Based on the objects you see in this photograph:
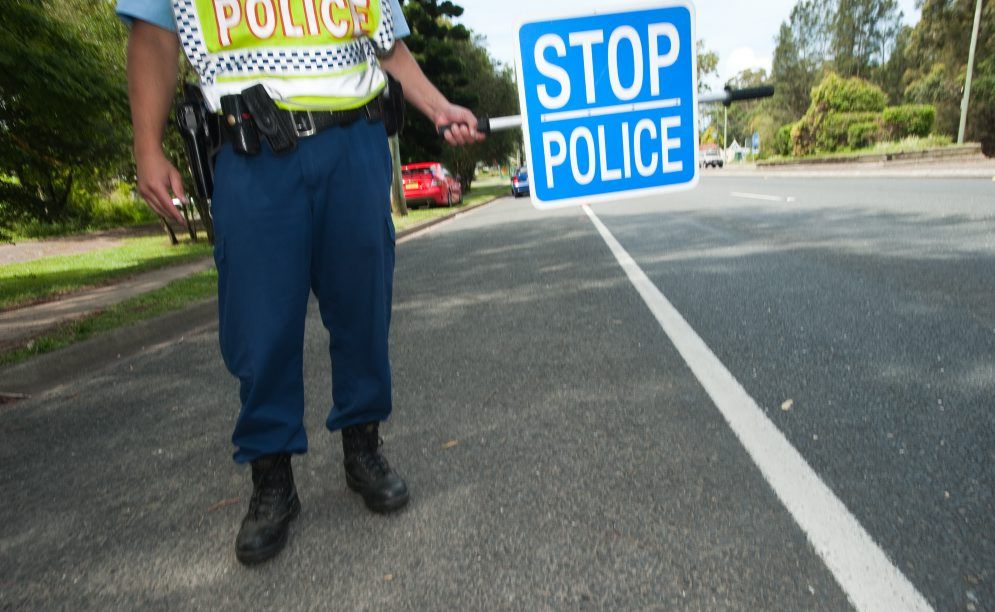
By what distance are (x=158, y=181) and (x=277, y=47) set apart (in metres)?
0.53

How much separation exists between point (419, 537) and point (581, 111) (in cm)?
157

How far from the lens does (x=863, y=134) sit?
127 ft

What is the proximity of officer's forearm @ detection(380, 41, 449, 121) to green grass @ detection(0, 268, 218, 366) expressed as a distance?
3.39 meters

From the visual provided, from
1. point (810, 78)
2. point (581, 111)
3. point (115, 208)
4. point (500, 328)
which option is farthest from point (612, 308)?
point (810, 78)

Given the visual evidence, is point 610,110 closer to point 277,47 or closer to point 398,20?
point 398,20

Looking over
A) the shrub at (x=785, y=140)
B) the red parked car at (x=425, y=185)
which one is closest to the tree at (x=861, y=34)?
the shrub at (x=785, y=140)

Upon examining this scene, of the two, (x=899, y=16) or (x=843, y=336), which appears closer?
(x=843, y=336)

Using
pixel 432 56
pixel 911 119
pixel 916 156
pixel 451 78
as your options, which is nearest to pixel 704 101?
pixel 916 156

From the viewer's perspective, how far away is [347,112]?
206 cm

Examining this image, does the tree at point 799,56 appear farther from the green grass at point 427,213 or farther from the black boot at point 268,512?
the black boot at point 268,512

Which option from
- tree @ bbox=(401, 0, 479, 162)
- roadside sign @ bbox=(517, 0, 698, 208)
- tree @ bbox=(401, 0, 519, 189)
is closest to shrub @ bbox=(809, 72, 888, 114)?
tree @ bbox=(401, 0, 519, 189)

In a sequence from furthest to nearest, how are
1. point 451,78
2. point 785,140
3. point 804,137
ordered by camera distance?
point 785,140 → point 804,137 → point 451,78

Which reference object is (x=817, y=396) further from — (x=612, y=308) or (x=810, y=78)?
(x=810, y=78)

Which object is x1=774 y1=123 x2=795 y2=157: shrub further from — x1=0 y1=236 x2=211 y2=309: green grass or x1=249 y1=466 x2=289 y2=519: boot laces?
x1=249 y1=466 x2=289 y2=519: boot laces
